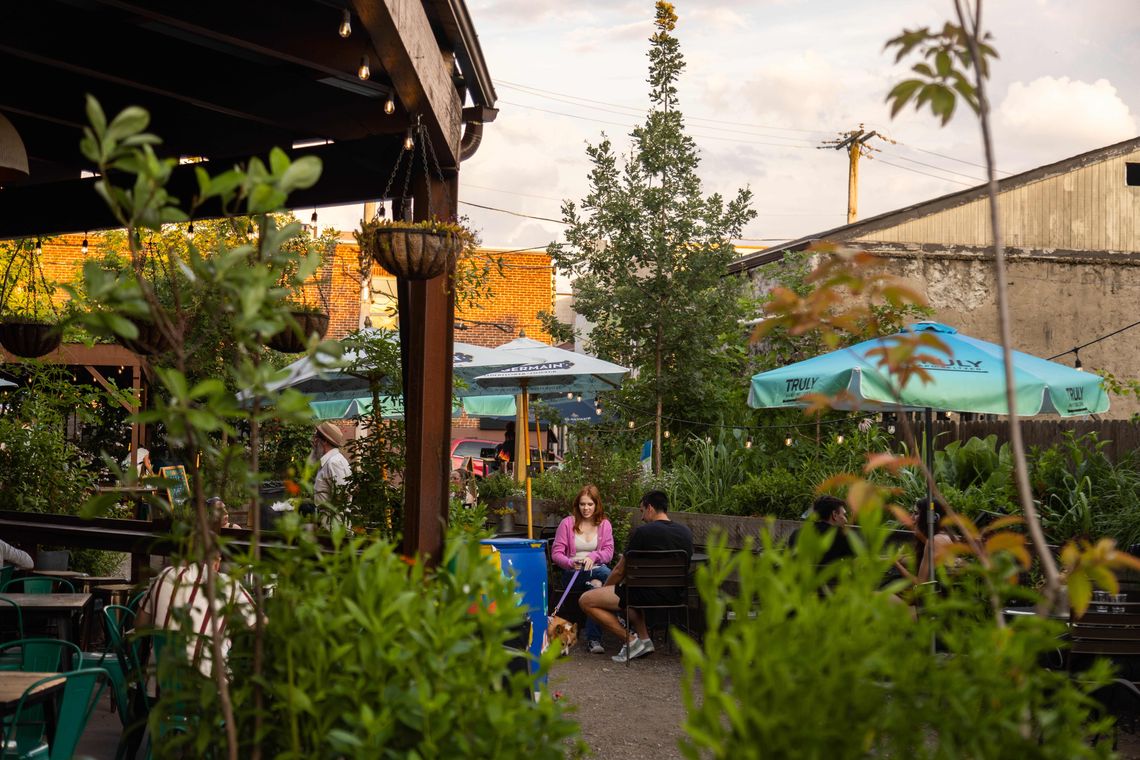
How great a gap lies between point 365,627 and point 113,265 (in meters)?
13.5

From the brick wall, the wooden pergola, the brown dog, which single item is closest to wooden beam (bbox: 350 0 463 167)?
the wooden pergola

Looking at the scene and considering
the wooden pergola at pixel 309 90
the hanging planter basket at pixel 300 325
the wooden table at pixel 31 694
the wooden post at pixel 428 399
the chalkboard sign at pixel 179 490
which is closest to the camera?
the chalkboard sign at pixel 179 490

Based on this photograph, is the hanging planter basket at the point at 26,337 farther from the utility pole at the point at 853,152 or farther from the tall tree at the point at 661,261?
the utility pole at the point at 853,152

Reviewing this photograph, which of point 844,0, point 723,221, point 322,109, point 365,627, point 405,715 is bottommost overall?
point 405,715

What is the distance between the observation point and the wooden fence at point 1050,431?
958 cm

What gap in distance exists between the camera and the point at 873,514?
1.98m

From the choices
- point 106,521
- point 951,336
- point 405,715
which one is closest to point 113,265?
point 106,521

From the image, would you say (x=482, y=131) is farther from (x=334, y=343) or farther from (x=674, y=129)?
(x=674, y=129)

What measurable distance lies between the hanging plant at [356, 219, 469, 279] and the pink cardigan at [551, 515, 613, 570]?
5.17 m

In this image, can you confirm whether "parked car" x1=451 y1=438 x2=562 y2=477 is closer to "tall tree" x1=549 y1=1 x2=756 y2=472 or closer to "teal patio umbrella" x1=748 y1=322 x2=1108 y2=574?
"tall tree" x1=549 y1=1 x2=756 y2=472

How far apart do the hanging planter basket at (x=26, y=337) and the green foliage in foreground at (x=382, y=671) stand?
519 cm

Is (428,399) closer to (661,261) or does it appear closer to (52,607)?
(52,607)

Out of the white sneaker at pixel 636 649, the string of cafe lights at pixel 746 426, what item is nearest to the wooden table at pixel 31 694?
the white sneaker at pixel 636 649

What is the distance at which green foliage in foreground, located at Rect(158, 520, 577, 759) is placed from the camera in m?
2.21
